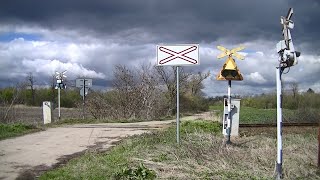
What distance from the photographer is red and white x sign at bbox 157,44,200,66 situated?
12.6 meters

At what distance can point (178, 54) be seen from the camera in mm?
12664

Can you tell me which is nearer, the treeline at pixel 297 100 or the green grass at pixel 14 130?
the green grass at pixel 14 130

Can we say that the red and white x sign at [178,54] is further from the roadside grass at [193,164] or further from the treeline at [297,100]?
the treeline at [297,100]

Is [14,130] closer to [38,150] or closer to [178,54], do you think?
[38,150]

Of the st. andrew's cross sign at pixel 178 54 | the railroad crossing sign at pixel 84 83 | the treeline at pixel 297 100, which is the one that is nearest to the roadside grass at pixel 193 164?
the st. andrew's cross sign at pixel 178 54

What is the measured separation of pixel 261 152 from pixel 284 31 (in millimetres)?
3504

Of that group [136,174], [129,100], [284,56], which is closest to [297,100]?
[129,100]

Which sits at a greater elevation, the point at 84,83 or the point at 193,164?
the point at 84,83

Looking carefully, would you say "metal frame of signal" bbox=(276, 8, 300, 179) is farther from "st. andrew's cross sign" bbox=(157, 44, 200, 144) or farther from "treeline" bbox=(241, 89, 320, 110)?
"treeline" bbox=(241, 89, 320, 110)

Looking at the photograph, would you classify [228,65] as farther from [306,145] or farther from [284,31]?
[284,31]

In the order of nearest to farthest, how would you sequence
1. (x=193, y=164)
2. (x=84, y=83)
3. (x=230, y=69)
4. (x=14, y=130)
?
1. (x=193, y=164)
2. (x=230, y=69)
3. (x=14, y=130)
4. (x=84, y=83)

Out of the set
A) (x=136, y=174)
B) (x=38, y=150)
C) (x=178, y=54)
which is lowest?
(x=38, y=150)

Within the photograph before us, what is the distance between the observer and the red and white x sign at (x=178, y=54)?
1262 centimetres

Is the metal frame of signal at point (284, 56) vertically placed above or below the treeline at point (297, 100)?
above
